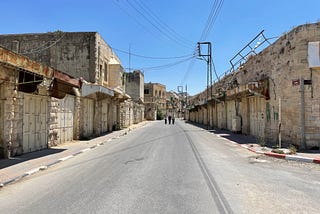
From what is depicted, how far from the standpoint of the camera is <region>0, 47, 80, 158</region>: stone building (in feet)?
38.2

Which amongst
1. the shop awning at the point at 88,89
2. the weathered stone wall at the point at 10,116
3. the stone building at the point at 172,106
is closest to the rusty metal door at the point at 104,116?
the shop awning at the point at 88,89

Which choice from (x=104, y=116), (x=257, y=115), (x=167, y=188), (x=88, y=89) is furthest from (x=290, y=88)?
(x=104, y=116)

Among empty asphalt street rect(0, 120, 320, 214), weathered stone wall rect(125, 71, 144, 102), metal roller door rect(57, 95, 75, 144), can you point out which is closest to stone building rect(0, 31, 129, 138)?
metal roller door rect(57, 95, 75, 144)

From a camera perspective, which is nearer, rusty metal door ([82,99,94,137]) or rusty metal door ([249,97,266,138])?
rusty metal door ([249,97,266,138])

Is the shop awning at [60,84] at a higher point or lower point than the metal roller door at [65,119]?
higher

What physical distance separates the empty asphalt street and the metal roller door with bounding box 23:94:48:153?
12.9 feet

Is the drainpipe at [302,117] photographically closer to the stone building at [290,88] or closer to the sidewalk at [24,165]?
the stone building at [290,88]

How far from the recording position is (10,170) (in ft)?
31.2

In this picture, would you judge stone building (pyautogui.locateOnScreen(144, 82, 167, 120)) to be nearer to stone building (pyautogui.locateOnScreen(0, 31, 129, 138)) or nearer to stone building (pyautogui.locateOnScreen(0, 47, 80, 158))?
stone building (pyautogui.locateOnScreen(0, 31, 129, 138))

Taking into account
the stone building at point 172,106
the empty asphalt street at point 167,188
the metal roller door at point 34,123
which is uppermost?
the stone building at point 172,106

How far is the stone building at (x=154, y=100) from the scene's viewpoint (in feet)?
286

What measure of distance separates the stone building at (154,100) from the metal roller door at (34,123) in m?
71.0

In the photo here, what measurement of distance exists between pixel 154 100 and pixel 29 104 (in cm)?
7735

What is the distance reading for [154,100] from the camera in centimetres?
9100
